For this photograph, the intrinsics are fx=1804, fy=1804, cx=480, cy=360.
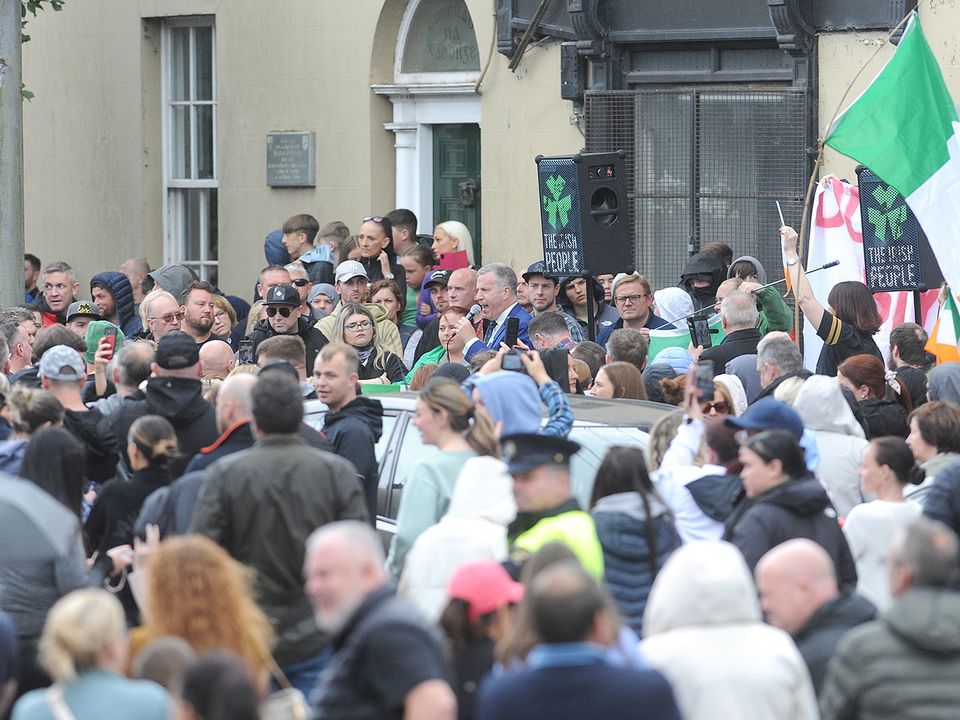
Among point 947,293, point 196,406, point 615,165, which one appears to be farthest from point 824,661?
point 615,165

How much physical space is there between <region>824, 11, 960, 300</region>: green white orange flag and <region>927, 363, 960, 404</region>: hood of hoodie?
146cm

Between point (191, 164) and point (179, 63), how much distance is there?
1.04 metres

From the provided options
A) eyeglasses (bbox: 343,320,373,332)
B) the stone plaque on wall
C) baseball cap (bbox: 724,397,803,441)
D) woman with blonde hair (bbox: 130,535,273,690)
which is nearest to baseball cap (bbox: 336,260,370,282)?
eyeglasses (bbox: 343,320,373,332)

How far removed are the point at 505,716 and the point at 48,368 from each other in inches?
183

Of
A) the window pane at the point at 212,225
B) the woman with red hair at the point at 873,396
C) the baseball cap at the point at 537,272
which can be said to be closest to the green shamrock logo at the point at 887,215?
the baseball cap at the point at 537,272

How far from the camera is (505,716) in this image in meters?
4.43

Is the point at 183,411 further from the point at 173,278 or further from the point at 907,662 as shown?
the point at 173,278

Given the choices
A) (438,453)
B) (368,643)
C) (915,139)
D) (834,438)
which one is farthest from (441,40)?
(368,643)

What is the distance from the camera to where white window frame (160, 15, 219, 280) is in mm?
18234

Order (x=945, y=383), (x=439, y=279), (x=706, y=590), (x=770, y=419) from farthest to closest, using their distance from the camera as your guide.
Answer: (x=439, y=279)
(x=945, y=383)
(x=770, y=419)
(x=706, y=590)

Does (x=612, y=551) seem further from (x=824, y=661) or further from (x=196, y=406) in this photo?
(x=196, y=406)

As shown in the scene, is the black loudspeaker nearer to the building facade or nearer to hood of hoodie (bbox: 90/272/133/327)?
the building facade

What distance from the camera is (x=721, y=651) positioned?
5055mm

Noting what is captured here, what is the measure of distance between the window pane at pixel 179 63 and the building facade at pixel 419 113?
0.06ft
